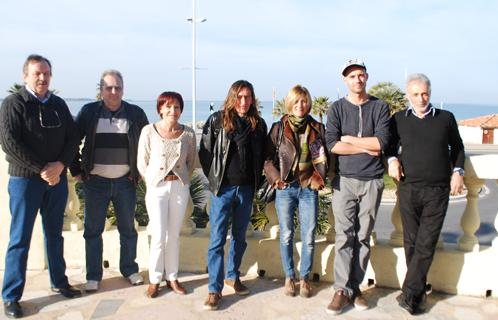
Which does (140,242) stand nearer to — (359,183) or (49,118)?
(49,118)

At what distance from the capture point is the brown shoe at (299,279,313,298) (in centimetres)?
379

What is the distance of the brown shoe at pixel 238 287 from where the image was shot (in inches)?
152

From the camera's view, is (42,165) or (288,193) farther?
(288,193)

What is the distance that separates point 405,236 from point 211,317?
5.66 feet

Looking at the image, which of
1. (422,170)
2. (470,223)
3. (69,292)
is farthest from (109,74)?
(470,223)

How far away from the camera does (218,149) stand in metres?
3.60

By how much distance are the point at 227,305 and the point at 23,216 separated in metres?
1.81

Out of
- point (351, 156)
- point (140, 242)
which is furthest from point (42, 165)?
point (351, 156)

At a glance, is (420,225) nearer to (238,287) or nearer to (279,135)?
(279,135)

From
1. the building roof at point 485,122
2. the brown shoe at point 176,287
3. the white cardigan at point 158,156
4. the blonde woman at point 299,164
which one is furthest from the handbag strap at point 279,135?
the building roof at point 485,122

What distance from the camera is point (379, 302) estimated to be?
3.73 m

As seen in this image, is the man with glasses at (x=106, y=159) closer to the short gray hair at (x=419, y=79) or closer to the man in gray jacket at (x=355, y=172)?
the man in gray jacket at (x=355, y=172)

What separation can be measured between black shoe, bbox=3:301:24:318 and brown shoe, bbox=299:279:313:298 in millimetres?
2286

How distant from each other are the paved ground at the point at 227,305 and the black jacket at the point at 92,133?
1.06 meters
